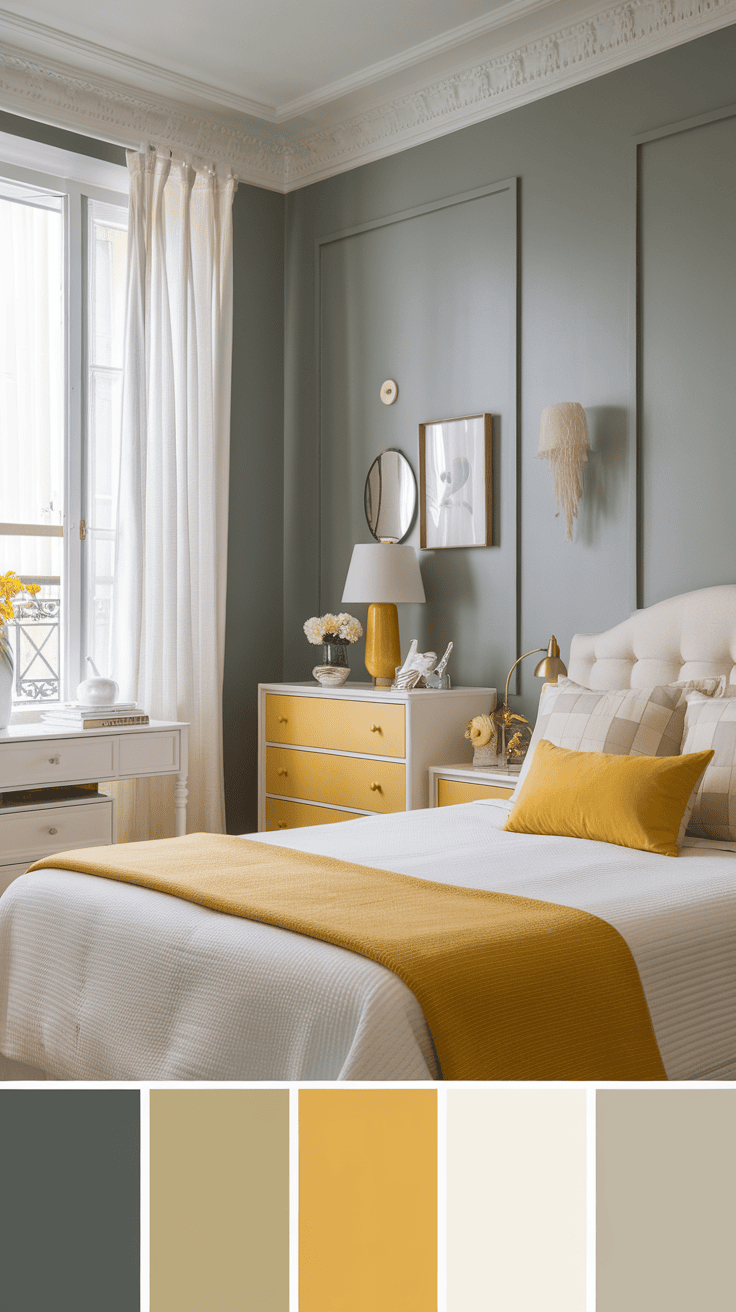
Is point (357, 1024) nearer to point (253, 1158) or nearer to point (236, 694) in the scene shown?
point (253, 1158)

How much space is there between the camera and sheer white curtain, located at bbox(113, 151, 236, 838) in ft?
13.9

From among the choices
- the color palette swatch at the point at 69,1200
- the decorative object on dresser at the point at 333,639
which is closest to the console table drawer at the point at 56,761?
the decorative object on dresser at the point at 333,639

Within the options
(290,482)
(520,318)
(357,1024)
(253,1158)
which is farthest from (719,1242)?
(290,482)

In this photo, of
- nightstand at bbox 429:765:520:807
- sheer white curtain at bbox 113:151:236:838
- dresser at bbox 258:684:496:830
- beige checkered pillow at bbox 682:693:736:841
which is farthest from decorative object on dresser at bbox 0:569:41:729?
beige checkered pillow at bbox 682:693:736:841

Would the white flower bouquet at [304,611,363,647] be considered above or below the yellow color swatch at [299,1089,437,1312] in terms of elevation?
above

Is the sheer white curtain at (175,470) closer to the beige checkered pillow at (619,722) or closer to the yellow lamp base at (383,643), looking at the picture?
the yellow lamp base at (383,643)

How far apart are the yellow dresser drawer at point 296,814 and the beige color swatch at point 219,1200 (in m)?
2.94

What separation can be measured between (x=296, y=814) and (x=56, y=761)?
1.00m

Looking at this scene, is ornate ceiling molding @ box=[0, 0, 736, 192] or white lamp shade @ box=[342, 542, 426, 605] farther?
white lamp shade @ box=[342, 542, 426, 605]

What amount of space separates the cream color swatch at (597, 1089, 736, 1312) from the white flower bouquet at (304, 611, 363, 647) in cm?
332

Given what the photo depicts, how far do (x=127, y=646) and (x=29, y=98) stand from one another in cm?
200

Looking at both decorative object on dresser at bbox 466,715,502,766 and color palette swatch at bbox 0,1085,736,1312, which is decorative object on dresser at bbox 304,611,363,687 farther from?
color palette swatch at bbox 0,1085,736,1312

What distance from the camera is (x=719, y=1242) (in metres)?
0.93

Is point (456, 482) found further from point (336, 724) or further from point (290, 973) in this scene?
point (290, 973)
